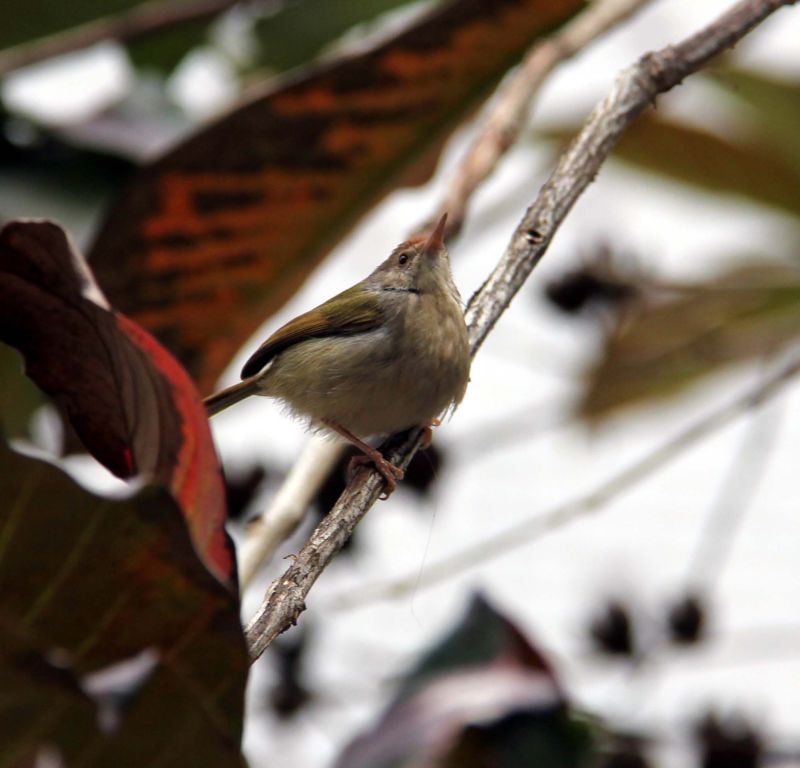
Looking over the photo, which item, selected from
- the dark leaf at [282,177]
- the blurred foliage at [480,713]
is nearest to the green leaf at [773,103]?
the dark leaf at [282,177]

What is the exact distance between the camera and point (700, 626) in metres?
3.78

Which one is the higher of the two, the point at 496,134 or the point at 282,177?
the point at 282,177

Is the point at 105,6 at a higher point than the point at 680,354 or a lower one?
higher

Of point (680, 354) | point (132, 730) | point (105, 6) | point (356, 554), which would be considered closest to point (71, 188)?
point (105, 6)

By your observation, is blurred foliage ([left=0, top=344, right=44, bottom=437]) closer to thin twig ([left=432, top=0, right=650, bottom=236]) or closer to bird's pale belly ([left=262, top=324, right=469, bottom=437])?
bird's pale belly ([left=262, top=324, right=469, bottom=437])

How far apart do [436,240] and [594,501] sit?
0.75 m

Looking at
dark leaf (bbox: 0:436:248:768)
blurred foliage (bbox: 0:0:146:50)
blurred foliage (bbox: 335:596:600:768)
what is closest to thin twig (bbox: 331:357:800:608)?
blurred foliage (bbox: 335:596:600:768)

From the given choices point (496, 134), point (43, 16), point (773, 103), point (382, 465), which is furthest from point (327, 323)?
point (773, 103)

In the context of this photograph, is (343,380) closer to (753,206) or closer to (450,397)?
(450,397)

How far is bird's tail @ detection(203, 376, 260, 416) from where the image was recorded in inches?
121

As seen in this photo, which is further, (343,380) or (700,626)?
(700,626)

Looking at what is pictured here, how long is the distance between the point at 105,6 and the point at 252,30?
73 cm

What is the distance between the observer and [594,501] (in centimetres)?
290

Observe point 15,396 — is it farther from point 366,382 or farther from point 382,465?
point 382,465
